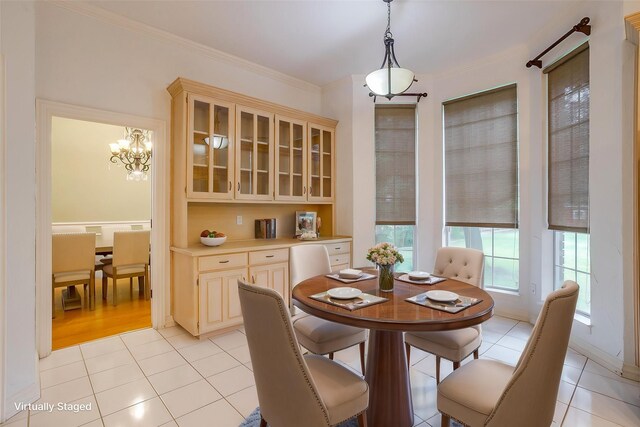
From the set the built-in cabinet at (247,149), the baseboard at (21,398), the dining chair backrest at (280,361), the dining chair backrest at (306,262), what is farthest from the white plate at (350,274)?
the baseboard at (21,398)

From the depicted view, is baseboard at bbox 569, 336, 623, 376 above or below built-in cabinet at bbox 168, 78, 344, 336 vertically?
below

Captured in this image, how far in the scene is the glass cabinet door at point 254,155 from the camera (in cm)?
340

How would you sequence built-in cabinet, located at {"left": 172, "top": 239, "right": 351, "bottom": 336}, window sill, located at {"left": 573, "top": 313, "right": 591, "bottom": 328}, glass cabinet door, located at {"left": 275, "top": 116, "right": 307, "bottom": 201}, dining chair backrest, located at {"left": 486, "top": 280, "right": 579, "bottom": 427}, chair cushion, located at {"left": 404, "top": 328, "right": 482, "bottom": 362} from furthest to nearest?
glass cabinet door, located at {"left": 275, "top": 116, "right": 307, "bottom": 201} → built-in cabinet, located at {"left": 172, "top": 239, "right": 351, "bottom": 336} → window sill, located at {"left": 573, "top": 313, "right": 591, "bottom": 328} → chair cushion, located at {"left": 404, "top": 328, "right": 482, "bottom": 362} → dining chair backrest, located at {"left": 486, "top": 280, "right": 579, "bottom": 427}

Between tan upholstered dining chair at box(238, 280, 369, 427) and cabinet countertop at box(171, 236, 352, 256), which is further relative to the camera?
cabinet countertop at box(171, 236, 352, 256)

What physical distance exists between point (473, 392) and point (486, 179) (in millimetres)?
2903

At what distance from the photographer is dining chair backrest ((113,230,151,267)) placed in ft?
13.2

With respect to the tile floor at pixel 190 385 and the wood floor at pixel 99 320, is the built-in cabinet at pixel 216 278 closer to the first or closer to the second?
the tile floor at pixel 190 385

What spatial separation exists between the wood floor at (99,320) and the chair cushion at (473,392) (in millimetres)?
3109

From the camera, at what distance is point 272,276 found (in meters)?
3.36

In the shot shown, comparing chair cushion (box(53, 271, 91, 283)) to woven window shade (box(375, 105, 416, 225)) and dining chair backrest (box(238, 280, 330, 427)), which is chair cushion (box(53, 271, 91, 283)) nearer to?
dining chair backrest (box(238, 280, 330, 427))

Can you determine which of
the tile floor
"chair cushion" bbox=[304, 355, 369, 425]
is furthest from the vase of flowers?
the tile floor

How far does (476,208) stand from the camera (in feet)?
12.1

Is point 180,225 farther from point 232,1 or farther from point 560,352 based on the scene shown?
point 560,352

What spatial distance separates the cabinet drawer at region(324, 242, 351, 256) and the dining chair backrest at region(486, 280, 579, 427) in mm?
2694
